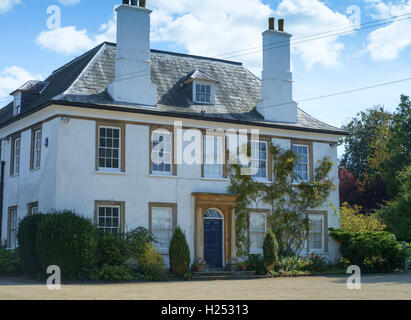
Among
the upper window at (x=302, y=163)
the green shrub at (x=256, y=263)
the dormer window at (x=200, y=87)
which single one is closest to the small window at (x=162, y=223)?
the green shrub at (x=256, y=263)

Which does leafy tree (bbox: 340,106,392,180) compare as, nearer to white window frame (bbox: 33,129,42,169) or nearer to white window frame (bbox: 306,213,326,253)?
white window frame (bbox: 306,213,326,253)

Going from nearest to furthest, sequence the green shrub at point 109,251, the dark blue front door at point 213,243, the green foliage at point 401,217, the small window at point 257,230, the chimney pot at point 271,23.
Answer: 1. the green shrub at point 109,251
2. the dark blue front door at point 213,243
3. the small window at point 257,230
4. the chimney pot at point 271,23
5. the green foliage at point 401,217

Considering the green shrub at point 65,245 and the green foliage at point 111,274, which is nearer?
the green shrub at point 65,245

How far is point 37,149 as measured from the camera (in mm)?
24250

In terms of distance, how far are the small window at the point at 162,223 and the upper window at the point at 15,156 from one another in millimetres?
6743

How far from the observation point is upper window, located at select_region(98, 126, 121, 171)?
907 inches

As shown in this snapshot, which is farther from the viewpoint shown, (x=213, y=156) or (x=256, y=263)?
(x=213, y=156)

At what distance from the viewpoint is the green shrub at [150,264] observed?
21.5 meters

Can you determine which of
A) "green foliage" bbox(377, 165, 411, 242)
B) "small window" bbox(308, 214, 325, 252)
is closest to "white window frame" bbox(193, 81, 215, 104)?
"small window" bbox(308, 214, 325, 252)

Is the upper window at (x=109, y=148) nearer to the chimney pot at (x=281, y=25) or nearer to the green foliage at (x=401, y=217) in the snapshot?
the chimney pot at (x=281, y=25)

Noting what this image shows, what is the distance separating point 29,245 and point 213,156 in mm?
8331

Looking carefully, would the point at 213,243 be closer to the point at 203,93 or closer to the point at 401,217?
the point at 203,93

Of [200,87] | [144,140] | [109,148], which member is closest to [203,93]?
[200,87]
